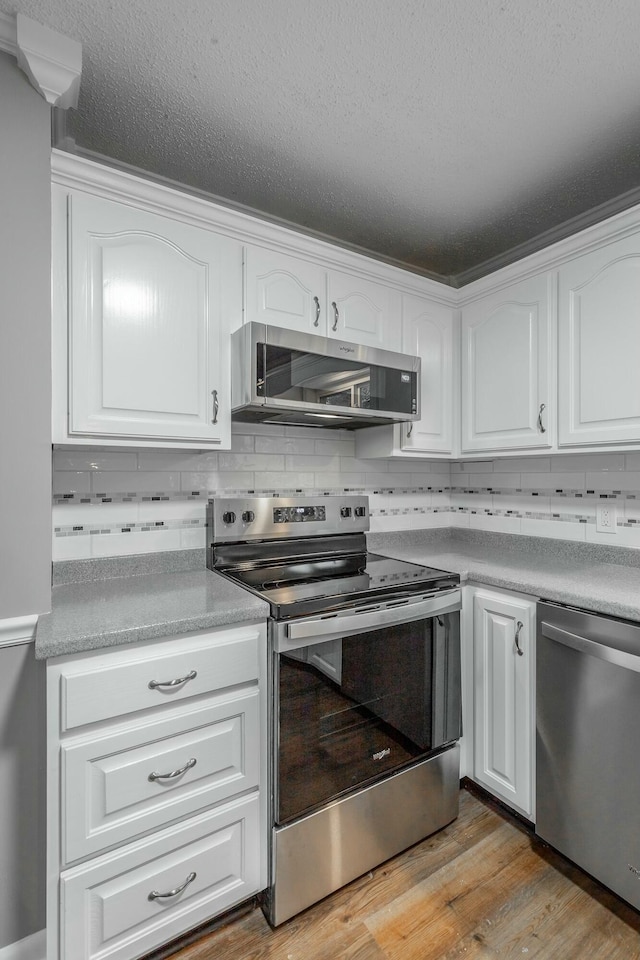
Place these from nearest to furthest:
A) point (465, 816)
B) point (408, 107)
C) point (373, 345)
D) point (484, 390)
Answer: point (408, 107) → point (465, 816) → point (373, 345) → point (484, 390)

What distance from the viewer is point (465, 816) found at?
178 cm

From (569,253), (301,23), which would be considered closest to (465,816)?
(569,253)

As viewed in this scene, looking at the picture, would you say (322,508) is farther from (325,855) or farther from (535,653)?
(325,855)

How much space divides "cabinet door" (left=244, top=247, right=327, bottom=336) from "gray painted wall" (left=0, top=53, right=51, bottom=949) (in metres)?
0.65

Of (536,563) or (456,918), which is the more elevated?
(536,563)

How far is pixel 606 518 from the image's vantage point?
196 cm


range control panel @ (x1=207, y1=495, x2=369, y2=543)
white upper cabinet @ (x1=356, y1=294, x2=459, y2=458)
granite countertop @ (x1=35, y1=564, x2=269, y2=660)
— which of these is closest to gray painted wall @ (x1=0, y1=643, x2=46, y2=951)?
granite countertop @ (x1=35, y1=564, x2=269, y2=660)

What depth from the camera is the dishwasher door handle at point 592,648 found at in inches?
52.0

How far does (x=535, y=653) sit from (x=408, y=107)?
5.86 feet

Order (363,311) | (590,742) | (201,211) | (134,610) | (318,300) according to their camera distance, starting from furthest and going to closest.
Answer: (363,311), (318,300), (201,211), (590,742), (134,610)

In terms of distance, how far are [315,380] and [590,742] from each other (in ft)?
4.69

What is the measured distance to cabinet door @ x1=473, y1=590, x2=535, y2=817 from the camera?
1.63m

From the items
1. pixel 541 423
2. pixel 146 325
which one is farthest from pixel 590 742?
pixel 146 325

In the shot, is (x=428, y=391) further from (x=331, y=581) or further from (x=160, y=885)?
(x=160, y=885)
